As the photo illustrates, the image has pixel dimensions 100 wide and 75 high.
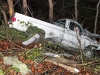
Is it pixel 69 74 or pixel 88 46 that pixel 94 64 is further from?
pixel 88 46

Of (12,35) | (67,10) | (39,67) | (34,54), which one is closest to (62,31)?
(12,35)

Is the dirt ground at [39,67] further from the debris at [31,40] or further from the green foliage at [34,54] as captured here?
the debris at [31,40]

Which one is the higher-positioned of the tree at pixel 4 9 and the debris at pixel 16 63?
the tree at pixel 4 9

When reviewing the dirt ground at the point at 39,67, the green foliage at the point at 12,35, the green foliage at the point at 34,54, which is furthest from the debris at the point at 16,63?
the green foliage at the point at 12,35

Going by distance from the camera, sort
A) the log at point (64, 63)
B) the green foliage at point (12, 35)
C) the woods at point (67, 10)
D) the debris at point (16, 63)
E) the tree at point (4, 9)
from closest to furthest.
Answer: the debris at point (16, 63) < the log at point (64, 63) < the green foliage at point (12, 35) < the tree at point (4, 9) < the woods at point (67, 10)

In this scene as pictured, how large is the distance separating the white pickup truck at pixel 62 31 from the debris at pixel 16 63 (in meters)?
4.39

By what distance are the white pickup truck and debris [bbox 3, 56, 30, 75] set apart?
439cm

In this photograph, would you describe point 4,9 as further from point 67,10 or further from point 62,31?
point 67,10

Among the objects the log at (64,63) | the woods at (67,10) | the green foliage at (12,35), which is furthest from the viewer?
the woods at (67,10)

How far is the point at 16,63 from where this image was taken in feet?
24.2

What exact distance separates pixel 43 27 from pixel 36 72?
196 inches

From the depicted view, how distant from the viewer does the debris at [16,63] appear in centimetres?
719

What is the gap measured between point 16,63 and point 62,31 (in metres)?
5.53

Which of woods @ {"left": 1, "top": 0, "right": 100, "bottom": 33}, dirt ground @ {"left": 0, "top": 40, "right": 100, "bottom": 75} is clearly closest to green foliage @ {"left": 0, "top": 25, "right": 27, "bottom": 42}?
dirt ground @ {"left": 0, "top": 40, "right": 100, "bottom": 75}
